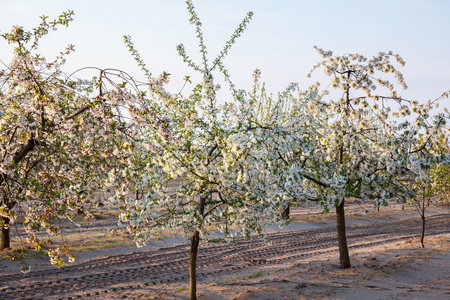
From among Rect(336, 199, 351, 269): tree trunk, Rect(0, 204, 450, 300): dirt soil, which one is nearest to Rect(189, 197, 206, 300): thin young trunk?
Rect(0, 204, 450, 300): dirt soil

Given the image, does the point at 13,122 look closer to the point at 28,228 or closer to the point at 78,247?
the point at 28,228

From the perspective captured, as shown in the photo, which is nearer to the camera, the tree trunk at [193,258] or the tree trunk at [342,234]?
the tree trunk at [193,258]

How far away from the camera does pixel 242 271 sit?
62.4 ft

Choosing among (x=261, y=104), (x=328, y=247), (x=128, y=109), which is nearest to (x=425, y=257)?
(x=328, y=247)

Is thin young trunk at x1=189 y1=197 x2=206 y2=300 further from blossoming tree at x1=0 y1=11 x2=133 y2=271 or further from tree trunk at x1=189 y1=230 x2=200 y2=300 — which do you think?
blossoming tree at x1=0 y1=11 x2=133 y2=271

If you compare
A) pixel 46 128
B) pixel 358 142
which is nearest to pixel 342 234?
pixel 358 142

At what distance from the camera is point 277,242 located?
27391 mm

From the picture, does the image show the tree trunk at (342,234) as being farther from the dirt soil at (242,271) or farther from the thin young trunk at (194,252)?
the thin young trunk at (194,252)

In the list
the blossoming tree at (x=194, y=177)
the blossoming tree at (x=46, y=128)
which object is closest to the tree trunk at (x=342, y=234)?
the blossoming tree at (x=194, y=177)

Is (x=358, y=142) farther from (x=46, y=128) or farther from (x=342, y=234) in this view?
(x=46, y=128)

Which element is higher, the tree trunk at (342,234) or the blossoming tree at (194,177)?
the blossoming tree at (194,177)

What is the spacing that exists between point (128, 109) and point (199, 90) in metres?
5.13

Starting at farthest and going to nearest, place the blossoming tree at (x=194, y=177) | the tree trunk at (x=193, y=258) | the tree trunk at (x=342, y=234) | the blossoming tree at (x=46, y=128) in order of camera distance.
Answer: the tree trunk at (x=342, y=234) → the tree trunk at (x=193, y=258) → the blossoming tree at (x=194, y=177) → the blossoming tree at (x=46, y=128)

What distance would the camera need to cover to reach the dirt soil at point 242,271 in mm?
13852
